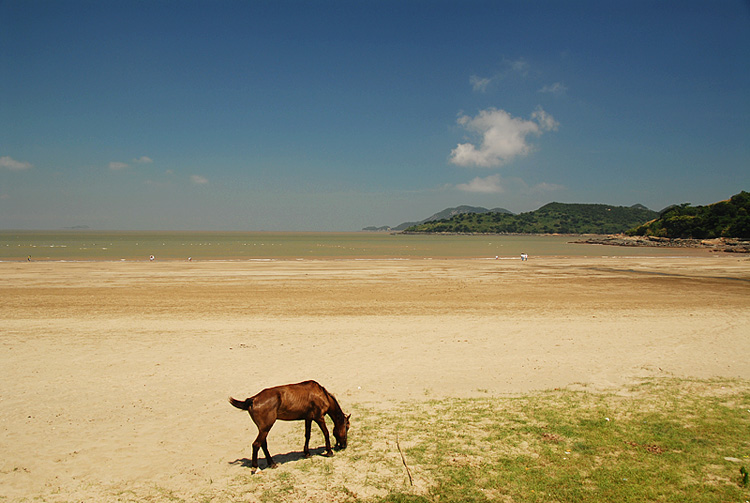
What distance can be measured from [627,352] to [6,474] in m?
13.3

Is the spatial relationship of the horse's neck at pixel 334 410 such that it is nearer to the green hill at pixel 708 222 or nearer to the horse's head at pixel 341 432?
the horse's head at pixel 341 432

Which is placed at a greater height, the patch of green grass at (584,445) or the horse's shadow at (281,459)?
the patch of green grass at (584,445)

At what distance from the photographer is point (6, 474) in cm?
582

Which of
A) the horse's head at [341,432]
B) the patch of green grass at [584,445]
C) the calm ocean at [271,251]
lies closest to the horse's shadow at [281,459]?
the horse's head at [341,432]

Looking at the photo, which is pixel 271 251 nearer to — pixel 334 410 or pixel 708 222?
pixel 334 410

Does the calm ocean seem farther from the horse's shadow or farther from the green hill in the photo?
the horse's shadow

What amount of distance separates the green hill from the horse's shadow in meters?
116

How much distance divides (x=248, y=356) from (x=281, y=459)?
5.53 metres

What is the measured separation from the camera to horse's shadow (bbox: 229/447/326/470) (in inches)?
239

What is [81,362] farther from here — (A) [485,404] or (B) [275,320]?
(A) [485,404]

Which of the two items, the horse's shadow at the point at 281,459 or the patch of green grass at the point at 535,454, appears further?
the horse's shadow at the point at 281,459

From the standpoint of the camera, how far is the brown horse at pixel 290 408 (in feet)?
18.4

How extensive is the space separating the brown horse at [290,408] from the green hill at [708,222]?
116m

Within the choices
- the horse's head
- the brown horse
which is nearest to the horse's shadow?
the brown horse
